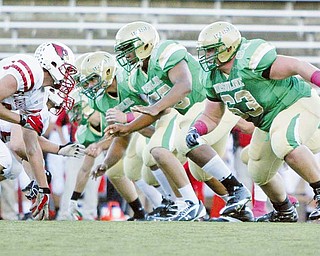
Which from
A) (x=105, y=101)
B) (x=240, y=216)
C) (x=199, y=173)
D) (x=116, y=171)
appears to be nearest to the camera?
(x=240, y=216)

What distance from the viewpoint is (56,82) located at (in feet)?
19.0

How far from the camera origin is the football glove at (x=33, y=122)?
5.70 meters

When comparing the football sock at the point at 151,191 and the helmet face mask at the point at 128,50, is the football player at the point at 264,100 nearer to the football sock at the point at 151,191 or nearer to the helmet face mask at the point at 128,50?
the helmet face mask at the point at 128,50

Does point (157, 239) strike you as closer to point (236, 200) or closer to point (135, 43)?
point (236, 200)

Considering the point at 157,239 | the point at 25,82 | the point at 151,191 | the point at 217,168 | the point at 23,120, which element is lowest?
the point at 151,191

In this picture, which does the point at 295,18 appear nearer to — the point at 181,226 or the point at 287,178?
the point at 287,178

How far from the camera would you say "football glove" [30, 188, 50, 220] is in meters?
5.91

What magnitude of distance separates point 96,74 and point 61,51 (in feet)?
3.69

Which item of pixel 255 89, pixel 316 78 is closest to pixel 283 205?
pixel 255 89

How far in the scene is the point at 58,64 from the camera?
577 cm

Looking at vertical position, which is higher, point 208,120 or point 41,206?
point 208,120

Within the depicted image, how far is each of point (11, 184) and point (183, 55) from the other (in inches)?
148

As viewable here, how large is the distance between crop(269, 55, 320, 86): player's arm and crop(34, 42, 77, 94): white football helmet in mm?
1251

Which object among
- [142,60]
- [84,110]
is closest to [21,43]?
[84,110]
